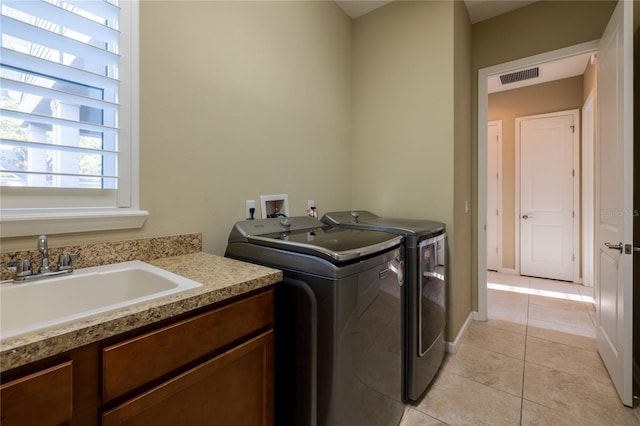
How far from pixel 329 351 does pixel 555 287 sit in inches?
160

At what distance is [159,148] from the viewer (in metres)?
1.34

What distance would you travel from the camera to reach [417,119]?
90.3 inches

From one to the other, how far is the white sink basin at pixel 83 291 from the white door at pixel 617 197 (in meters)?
2.18

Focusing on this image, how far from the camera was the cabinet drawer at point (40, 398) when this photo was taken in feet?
1.75

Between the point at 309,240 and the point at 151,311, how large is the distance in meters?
0.73

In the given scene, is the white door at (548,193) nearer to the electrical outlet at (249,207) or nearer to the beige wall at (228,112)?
the beige wall at (228,112)

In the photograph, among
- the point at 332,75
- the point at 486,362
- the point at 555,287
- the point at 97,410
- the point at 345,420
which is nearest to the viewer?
the point at 97,410

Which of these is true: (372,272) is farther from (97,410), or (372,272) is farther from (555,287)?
(555,287)

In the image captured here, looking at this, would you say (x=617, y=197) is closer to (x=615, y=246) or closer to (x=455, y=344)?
(x=615, y=246)

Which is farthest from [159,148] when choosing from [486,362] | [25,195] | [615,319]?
[615,319]

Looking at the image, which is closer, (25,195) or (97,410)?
(97,410)

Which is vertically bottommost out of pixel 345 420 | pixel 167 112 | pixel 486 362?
pixel 486 362

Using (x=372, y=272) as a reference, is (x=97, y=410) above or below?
below

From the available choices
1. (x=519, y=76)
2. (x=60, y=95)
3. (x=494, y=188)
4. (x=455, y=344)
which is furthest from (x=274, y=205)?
(x=494, y=188)
